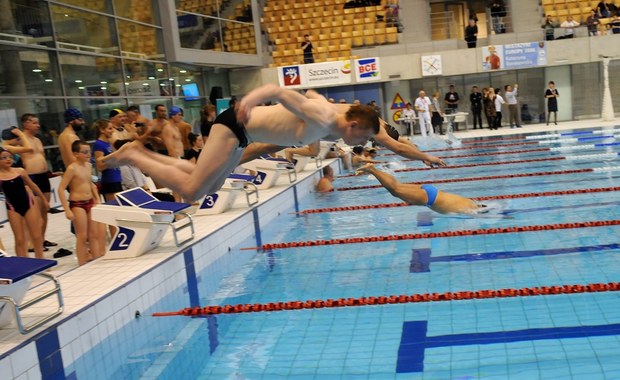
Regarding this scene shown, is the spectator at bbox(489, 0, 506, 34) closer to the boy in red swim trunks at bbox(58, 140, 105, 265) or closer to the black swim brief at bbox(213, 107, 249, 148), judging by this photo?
the boy in red swim trunks at bbox(58, 140, 105, 265)

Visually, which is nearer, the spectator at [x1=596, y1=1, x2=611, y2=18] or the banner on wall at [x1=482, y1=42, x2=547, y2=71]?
the banner on wall at [x1=482, y1=42, x2=547, y2=71]

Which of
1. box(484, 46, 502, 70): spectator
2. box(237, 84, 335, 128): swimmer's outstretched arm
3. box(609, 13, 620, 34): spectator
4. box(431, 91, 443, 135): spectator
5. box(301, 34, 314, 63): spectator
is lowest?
box(431, 91, 443, 135): spectator

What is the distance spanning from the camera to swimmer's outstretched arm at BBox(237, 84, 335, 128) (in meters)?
3.59

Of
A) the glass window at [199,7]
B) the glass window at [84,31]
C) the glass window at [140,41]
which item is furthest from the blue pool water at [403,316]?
the glass window at [199,7]

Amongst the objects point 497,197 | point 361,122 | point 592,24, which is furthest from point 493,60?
point 361,122

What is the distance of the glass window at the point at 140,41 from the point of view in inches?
538

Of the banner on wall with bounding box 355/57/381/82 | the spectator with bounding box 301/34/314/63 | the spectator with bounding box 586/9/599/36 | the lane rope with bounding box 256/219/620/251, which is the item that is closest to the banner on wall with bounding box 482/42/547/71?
the spectator with bounding box 586/9/599/36

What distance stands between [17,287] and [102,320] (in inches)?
32.2

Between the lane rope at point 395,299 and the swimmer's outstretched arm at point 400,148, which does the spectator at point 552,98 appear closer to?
the swimmer's outstretched arm at point 400,148

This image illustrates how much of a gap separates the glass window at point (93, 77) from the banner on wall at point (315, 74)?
818 centimetres

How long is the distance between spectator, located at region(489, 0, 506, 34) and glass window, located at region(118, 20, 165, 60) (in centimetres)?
1137

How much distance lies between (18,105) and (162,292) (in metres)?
5.77

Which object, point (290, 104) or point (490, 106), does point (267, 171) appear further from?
point (490, 106)

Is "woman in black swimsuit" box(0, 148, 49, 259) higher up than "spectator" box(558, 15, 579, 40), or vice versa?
"spectator" box(558, 15, 579, 40)
